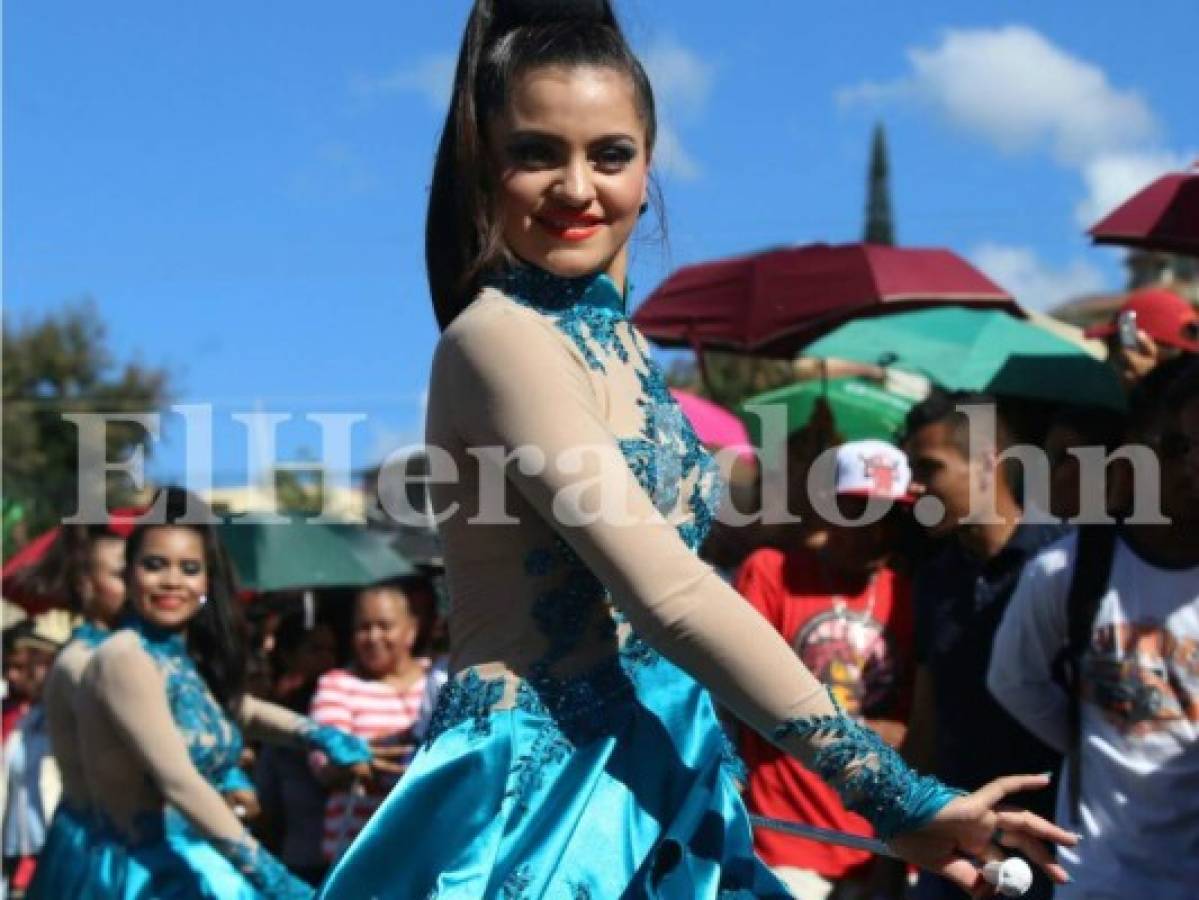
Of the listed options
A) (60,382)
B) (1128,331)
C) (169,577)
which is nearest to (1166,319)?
(1128,331)

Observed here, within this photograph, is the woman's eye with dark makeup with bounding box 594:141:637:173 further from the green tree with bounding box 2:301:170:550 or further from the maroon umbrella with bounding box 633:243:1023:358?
the green tree with bounding box 2:301:170:550

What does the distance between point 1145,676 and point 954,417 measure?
5.92 feet

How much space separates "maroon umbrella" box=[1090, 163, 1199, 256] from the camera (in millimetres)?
6742

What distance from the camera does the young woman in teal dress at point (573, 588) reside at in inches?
103

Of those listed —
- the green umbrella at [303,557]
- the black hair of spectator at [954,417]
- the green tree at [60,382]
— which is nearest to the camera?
the black hair of spectator at [954,417]

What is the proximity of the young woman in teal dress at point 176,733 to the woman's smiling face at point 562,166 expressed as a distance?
3.06 meters


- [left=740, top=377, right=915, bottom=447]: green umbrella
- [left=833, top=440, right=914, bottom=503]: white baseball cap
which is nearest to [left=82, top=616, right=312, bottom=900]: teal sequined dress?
[left=833, top=440, right=914, bottom=503]: white baseball cap

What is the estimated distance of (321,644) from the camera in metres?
9.83

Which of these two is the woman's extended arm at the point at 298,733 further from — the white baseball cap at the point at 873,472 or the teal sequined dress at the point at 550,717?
the teal sequined dress at the point at 550,717

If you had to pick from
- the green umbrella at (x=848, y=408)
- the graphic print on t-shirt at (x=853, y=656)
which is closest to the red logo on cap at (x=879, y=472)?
the graphic print on t-shirt at (x=853, y=656)

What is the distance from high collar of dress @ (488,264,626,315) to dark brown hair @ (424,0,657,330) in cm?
3

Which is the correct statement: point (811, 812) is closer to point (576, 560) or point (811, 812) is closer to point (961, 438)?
point (961, 438)

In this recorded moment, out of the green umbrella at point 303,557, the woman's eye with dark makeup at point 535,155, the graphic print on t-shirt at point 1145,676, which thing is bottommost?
the green umbrella at point 303,557

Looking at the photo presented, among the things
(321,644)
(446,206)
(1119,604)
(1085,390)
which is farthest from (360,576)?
(446,206)
